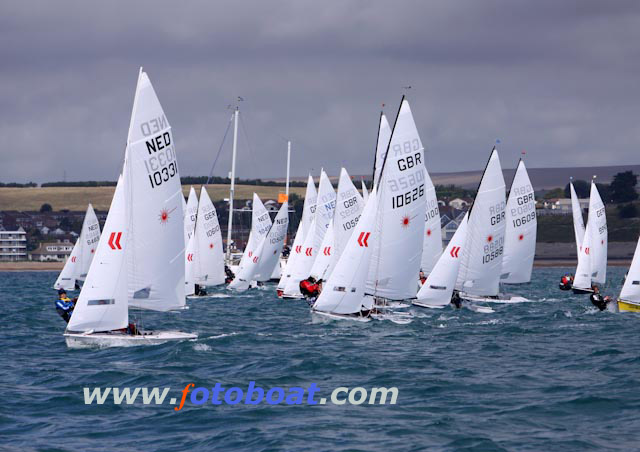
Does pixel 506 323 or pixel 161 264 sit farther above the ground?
pixel 161 264

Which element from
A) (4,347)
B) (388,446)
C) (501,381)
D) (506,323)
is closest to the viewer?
(388,446)

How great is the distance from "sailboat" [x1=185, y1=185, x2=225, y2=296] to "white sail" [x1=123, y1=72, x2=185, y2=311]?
26.7m

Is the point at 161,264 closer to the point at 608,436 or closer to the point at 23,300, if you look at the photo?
the point at 608,436

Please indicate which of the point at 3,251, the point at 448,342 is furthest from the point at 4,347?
the point at 3,251

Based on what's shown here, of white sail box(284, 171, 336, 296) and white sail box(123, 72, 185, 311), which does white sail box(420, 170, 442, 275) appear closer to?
white sail box(284, 171, 336, 296)

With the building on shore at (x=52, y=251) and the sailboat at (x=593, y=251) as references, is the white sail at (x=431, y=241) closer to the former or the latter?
the sailboat at (x=593, y=251)

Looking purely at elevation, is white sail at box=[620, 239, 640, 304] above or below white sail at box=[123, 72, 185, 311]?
below

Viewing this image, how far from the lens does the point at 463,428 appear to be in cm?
1781

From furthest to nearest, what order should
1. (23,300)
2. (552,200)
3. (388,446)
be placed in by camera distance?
(552,200), (23,300), (388,446)

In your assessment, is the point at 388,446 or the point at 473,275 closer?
the point at 388,446

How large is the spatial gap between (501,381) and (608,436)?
5.20m

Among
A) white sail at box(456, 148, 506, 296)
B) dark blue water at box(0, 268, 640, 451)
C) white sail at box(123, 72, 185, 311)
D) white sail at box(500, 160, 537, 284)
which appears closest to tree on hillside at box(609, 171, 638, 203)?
white sail at box(500, 160, 537, 284)

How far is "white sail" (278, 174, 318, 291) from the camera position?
52812mm

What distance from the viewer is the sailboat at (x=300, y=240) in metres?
52.5
